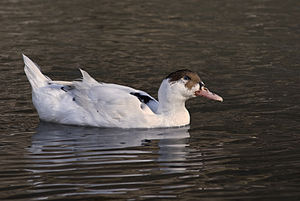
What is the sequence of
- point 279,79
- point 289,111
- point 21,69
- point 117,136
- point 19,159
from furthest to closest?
point 21,69
point 279,79
point 289,111
point 117,136
point 19,159

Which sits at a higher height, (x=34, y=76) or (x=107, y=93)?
(x=34, y=76)

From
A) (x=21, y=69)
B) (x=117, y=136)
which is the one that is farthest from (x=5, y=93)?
(x=117, y=136)

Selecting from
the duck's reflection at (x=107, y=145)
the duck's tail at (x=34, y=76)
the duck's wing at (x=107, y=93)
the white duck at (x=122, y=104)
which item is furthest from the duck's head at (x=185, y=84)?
the duck's tail at (x=34, y=76)

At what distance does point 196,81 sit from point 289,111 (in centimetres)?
145

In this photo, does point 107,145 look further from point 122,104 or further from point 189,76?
point 189,76

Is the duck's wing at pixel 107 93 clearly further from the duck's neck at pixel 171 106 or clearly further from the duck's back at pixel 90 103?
the duck's neck at pixel 171 106

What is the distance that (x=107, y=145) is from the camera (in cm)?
879

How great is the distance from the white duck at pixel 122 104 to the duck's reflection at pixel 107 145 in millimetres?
105

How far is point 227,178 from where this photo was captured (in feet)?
23.8

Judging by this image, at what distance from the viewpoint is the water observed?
716 cm

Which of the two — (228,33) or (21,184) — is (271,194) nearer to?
(21,184)

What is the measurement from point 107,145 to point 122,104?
0.92 meters

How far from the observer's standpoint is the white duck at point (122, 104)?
9.62 meters

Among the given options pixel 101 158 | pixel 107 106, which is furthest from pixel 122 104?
pixel 101 158
